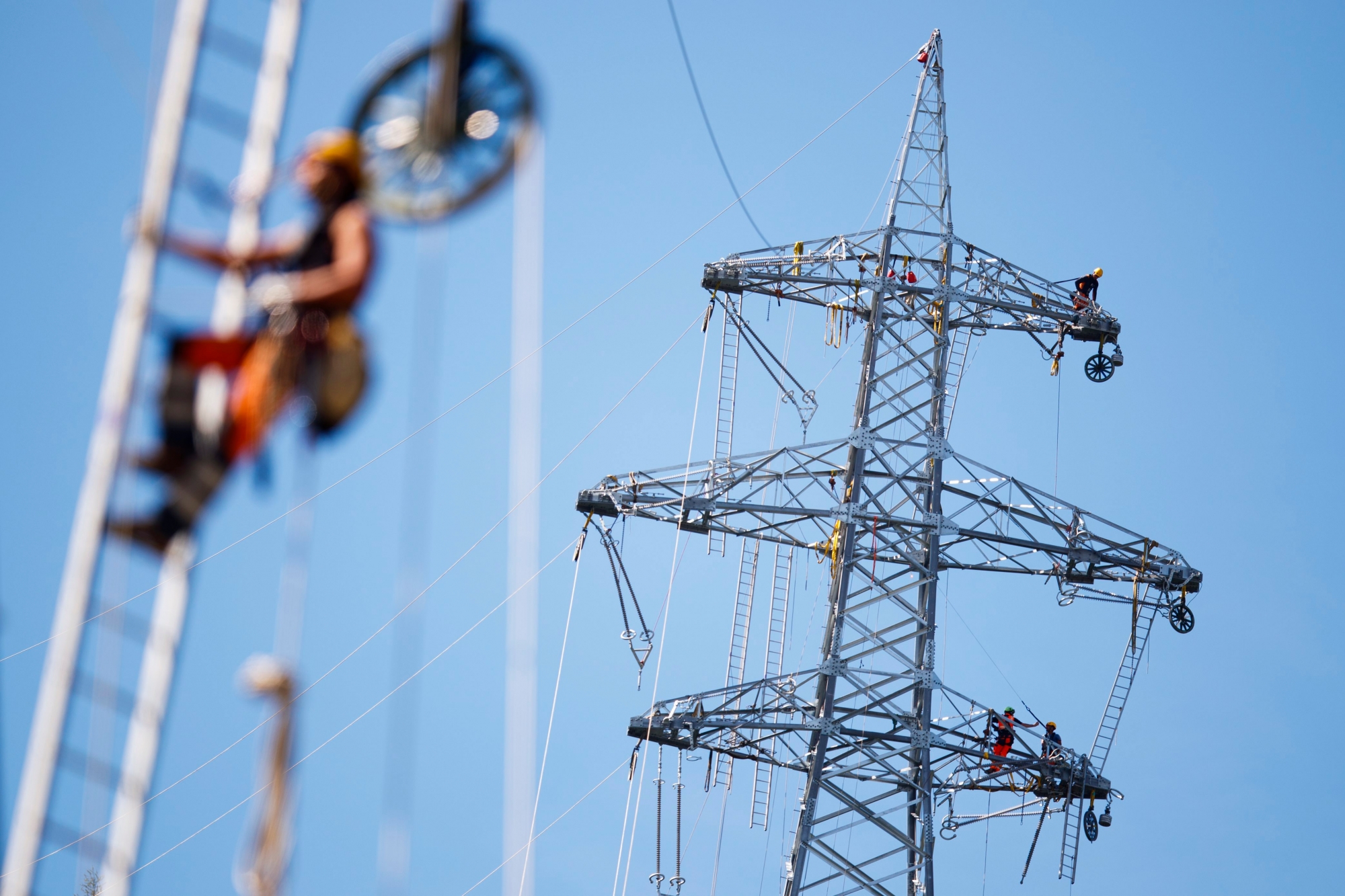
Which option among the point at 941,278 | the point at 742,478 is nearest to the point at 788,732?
the point at 742,478

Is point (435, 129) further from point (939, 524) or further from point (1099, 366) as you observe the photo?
point (1099, 366)

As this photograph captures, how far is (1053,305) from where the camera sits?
100 feet

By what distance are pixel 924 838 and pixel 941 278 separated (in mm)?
9844

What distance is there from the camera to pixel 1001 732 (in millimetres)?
27609

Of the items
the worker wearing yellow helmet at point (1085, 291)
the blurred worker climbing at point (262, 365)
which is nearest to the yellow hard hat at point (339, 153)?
the blurred worker climbing at point (262, 365)

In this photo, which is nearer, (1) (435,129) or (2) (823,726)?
(1) (435,129)

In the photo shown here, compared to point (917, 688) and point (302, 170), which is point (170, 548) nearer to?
point (302, 170)

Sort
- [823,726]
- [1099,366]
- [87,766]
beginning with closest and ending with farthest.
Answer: [87,766] → [823,726] → [1099,366]

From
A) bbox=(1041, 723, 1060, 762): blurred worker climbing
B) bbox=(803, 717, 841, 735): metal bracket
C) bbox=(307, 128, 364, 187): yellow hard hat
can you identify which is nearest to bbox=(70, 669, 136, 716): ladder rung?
bbox=(307, 128, 364, 187): yellow hard hat

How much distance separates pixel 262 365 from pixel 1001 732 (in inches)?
779

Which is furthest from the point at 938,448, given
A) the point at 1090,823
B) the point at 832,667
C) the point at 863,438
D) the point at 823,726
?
the point at 1090,823

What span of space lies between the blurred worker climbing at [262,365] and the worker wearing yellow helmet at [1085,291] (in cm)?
2255

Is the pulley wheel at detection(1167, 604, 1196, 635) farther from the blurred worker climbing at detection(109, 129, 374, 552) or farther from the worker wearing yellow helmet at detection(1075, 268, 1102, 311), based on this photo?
the blurred worker climbing at detection(109, 129, 374, 552)

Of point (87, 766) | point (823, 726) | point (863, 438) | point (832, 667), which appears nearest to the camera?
point (87, 766)
